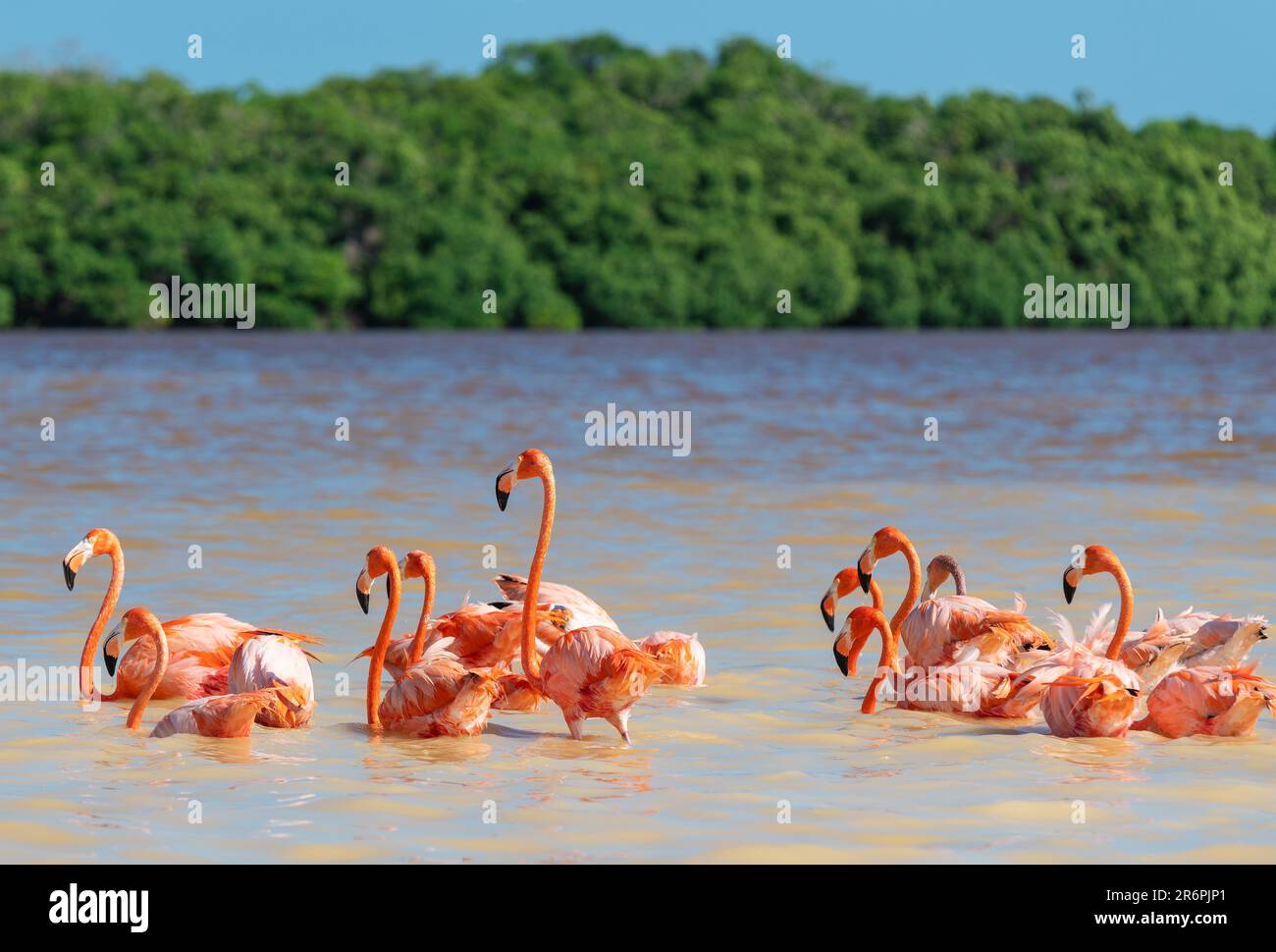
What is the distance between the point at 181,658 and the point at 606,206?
7932cm

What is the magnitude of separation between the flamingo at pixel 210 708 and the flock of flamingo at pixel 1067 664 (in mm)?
2000

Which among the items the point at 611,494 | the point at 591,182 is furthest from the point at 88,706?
the point at 591,182

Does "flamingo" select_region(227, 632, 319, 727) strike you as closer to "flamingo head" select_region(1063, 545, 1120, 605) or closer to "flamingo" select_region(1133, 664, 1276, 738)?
"flamingo head" select_region(1063, 545, 1120, 605)

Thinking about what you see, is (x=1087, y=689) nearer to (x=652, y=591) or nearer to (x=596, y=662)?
(x=596, y=662)

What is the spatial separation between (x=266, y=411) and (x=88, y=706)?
17451 mm

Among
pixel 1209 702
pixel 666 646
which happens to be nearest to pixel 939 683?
pixel 1209 702

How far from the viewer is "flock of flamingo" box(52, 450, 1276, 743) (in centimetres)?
674

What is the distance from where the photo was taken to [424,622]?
24.2 feet

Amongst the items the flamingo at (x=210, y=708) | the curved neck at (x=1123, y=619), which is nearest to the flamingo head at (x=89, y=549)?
the flamingo at (x=210, y=708)

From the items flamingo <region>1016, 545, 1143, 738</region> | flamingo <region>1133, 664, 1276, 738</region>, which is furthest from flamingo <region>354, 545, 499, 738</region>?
flamingo <region>1133, 664, 1276, 738</region>

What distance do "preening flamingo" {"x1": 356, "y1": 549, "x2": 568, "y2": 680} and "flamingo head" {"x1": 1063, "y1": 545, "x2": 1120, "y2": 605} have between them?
6.22 feet

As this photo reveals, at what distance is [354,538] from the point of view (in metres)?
11.9

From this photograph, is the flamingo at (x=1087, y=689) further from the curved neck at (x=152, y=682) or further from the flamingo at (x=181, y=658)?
the curved neck at (x=152, y=682)

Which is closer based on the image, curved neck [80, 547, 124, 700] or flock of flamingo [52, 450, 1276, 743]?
flock of flamingo [52, 450, 1276, 743]
